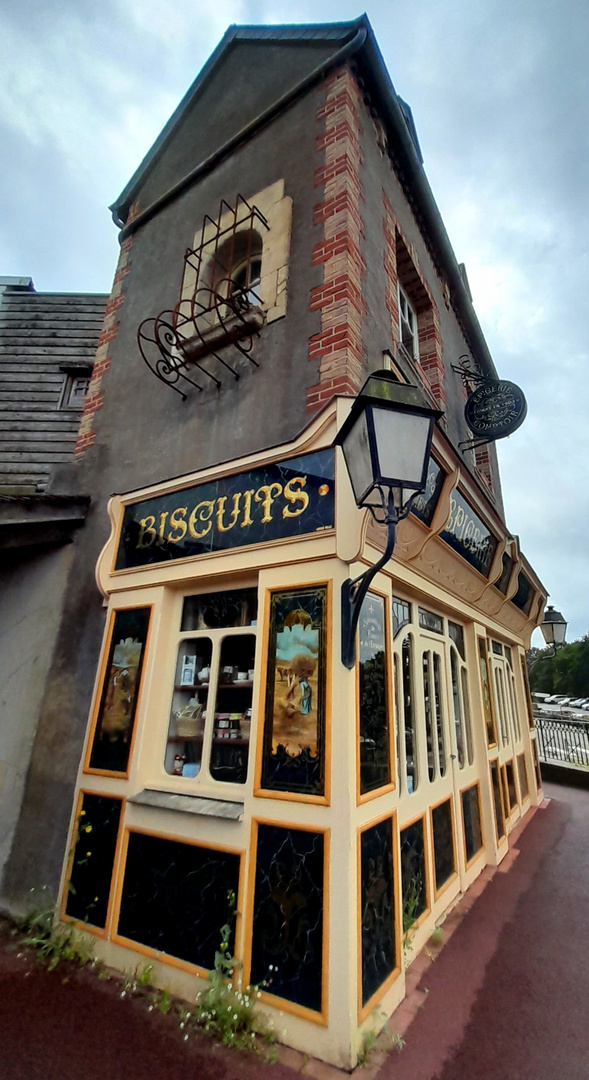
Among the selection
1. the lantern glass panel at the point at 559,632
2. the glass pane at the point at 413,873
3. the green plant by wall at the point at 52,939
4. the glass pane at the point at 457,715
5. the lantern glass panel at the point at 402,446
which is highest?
the lantern glass panel at the point at 559,632

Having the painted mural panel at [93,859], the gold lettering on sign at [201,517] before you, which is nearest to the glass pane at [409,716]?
the gold lettering on sign at [201,517]

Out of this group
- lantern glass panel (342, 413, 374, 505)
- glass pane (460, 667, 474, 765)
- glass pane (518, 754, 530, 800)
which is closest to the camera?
lantern glass panel (342, 413, 374, 505)

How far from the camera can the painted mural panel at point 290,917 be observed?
7.91ft

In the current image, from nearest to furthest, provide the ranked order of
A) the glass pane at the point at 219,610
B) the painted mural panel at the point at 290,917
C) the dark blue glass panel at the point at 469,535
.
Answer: the painted mural panel at the point at 290,917
the glass pane at the point at 219,610
the dark blue glass panel at the point at 469,535

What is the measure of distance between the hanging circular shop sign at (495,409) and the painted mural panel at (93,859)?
20.1ft

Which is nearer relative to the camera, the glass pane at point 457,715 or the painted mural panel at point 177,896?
the painted mural panel at point 177,896

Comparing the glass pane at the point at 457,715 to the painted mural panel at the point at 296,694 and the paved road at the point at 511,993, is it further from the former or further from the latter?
the painted mural panel at the point at 296,694

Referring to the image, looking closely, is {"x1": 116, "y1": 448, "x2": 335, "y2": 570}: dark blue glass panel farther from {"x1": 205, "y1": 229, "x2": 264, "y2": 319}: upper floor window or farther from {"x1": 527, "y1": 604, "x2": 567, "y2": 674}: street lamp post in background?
{"x1": 527, "y1": 604, "x2": 567, "y2": 674}: street lamp post in background

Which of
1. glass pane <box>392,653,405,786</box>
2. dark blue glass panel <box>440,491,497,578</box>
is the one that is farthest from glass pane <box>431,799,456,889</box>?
dark blue glass panel <box>440,491,497,578</box>

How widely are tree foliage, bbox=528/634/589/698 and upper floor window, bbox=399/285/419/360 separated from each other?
55.1 m

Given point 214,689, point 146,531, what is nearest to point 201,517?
point 146,531

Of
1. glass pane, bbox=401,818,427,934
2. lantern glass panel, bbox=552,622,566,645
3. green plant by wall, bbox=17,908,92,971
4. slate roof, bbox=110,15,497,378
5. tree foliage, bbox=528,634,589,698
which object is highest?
slate roof, bbox=110,15,497,378

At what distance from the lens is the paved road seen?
2381mm

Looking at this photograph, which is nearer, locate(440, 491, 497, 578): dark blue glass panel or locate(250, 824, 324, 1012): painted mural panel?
locate(250, 824, 324, 1012): painted mural panel
